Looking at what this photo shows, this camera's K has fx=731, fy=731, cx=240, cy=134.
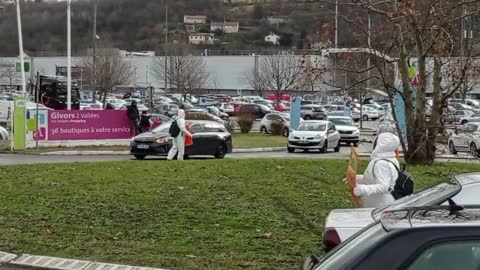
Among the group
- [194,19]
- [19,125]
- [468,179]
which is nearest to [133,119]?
[19,125]

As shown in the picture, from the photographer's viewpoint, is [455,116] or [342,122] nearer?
[455,116]

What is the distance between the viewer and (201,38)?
12531 cm

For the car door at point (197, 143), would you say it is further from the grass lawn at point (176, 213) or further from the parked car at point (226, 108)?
the parked car at point (226, 108)

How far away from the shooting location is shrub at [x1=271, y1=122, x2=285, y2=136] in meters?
45.0

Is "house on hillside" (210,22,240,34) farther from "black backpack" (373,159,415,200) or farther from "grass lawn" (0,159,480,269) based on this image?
"black backpack" (373,159,415,200)

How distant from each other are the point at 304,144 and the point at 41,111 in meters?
11.3

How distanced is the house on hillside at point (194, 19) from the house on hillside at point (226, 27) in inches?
93.7

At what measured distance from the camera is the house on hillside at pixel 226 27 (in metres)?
113

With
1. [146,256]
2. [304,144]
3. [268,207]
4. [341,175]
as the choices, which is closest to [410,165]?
[341,175]

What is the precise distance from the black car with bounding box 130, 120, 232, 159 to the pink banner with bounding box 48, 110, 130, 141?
6.23 meters

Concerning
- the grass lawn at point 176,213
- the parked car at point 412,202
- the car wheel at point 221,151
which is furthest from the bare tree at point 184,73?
the parked car at point 412,202

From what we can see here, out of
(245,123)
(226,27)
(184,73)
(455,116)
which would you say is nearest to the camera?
(455,116)

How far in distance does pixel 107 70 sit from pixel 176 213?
64437 millimetres

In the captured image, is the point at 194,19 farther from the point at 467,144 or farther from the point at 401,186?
the point at 401,186
